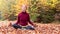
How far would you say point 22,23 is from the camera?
6180mm

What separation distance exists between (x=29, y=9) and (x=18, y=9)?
62cm

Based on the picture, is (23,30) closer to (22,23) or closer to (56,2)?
(22,23)

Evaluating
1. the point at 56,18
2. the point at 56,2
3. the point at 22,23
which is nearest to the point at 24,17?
the point at 22,23

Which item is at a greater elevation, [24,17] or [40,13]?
[24,17]

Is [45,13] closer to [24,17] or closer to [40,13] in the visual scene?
[40,13]

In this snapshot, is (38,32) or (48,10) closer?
(38,32)

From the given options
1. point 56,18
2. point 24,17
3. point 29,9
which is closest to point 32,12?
point 29,9

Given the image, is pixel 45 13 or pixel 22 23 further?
pixel 45 13

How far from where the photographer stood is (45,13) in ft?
40.8

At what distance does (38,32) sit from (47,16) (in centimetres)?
654

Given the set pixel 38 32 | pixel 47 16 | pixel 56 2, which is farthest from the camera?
pixel 47 16

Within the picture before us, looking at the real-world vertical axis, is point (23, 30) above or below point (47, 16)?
above

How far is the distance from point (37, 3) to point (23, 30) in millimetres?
6310

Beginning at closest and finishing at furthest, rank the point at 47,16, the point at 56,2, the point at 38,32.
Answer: the point at 38,32, the point at 56,2, the point at 47,16
